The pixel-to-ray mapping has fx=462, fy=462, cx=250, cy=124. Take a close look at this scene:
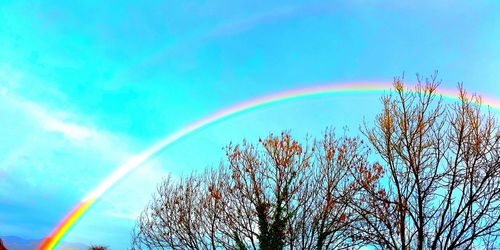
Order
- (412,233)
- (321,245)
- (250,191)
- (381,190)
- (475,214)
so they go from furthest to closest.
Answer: (250,191) < (321,245) < (381,190) < (412,233) < (475,214)

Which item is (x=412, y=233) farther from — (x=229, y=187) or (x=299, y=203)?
(x=229, y=187)

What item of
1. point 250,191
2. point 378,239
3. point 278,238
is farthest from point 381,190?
point 250,191

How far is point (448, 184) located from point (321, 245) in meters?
7.42

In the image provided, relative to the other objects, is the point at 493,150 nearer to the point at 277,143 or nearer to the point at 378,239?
the point at 378,239

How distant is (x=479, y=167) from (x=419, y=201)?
176 cm

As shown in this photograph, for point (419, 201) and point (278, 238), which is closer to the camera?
point (419, 201)

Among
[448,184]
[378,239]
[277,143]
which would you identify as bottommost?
[378,239]

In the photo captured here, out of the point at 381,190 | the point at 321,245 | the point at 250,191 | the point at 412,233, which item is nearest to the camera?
the point at 412,233

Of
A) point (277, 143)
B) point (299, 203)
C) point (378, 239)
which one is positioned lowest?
point (378, 239)

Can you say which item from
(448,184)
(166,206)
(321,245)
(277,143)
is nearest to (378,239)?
(448,184)

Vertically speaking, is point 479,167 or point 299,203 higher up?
point 299,203

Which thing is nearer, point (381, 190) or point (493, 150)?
point (493, 150)

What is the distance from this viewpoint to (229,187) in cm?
2145

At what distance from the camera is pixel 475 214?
39.0ft
